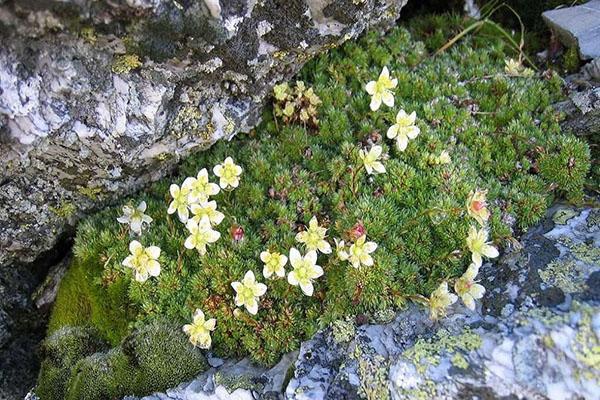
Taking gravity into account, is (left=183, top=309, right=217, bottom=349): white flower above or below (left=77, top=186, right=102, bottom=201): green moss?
below

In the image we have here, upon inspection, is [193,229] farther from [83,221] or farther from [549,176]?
[549,176]

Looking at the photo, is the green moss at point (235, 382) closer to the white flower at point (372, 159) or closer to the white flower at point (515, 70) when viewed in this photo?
the white flower at point (372, 159)

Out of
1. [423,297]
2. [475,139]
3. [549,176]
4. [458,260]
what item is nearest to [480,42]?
[475,139]

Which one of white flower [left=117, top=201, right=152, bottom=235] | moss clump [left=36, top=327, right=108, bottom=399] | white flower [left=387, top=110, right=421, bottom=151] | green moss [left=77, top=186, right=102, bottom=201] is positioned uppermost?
green moss [left=77, top=186, right=102, bottom=201]

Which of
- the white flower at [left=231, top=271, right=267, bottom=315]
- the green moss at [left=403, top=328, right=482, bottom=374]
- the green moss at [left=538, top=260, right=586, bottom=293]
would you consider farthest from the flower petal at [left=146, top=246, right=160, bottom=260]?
the green moss at [left=538, top=260, right=586, bottom=293]

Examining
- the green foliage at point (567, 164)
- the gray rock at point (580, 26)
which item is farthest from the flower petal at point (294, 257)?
the gray rock at point (580, 26)

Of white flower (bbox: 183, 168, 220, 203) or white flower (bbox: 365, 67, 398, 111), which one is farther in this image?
white flower (bbox: 365, 67, 398, 111)

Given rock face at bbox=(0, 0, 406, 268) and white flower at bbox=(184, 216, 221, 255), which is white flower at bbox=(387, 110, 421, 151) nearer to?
rock face at bbox=(0, 0, 406, 268)
